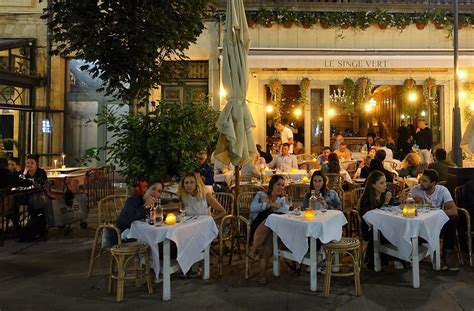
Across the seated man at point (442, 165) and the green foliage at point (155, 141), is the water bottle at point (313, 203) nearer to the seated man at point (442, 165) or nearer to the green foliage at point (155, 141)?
the green foliage at point (155, 141)

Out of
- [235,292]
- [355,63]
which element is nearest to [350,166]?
[355,63]

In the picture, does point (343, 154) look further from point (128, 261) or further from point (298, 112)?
point (128, 261)

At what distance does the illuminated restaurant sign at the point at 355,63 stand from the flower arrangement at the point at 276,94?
169cm

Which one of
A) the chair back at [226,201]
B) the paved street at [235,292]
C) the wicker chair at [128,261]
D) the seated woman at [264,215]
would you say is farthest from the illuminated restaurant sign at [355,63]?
the wicker chair at [128,261]

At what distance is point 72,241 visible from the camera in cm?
722

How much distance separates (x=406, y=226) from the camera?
468cm

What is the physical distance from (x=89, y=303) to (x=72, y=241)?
10.2 ft

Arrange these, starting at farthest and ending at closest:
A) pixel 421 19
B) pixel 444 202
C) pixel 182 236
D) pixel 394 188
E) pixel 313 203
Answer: pixel 421 19
pixel 394 188
pixel 444 202
pixel 313 203
pixel 182 236

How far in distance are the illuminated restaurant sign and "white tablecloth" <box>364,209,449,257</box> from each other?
254 inches

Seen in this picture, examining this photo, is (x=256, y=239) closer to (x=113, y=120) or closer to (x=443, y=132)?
(x=113, y=120)

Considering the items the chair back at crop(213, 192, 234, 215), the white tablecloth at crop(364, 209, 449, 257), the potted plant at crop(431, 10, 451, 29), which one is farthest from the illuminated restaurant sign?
the white tablecloth at crop(364, 209, 449, 257)

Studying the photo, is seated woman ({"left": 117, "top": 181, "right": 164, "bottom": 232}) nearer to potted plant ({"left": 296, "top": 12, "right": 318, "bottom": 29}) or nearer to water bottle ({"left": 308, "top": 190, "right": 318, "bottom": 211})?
water bottle ({"left": 308, "top": 190, "right": 318, "bottom": 211})

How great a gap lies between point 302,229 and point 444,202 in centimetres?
220

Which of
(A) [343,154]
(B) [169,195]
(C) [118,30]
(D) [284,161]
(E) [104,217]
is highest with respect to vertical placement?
(C) [118,30]
